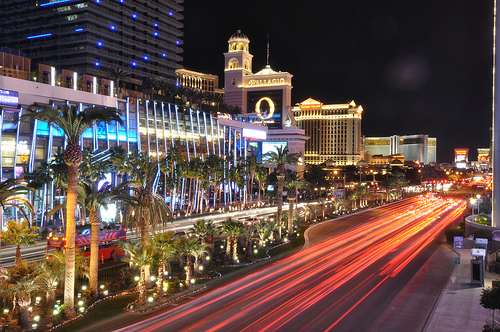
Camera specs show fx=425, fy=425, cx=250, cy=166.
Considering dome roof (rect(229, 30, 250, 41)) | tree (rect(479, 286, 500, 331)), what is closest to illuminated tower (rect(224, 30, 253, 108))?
dome roof (rect(229, 30, 250, 41))

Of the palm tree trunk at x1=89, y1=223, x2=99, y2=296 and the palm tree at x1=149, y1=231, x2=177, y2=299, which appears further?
the palm tree at x1=149, y1=231, x2=177, y2=299

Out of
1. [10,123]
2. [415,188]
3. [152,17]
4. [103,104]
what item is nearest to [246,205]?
[103,104]

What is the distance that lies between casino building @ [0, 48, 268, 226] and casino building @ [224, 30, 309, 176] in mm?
44615

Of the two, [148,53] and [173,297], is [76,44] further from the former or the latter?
[173,297]

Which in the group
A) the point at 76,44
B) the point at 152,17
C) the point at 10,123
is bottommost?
the point at 10,123

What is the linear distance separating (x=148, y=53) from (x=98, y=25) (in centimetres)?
1569

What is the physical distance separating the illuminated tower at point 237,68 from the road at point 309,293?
11088cm

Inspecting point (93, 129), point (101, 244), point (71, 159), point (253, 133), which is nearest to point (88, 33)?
point (93, 129)

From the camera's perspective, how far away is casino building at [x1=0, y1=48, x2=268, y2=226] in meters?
53.1

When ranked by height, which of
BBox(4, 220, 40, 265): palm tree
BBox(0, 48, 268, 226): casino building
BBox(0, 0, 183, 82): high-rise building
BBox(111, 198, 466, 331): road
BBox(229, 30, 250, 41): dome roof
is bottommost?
BBox(111, 198, 466, 331): road

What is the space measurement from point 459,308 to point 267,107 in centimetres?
12733

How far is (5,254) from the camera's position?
116 feet

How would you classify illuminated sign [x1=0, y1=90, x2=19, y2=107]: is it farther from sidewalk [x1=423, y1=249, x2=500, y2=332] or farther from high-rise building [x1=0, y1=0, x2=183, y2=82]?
sidewalk [x1=423, y1=249, x2=500, y2=332]

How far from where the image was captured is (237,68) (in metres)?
153
